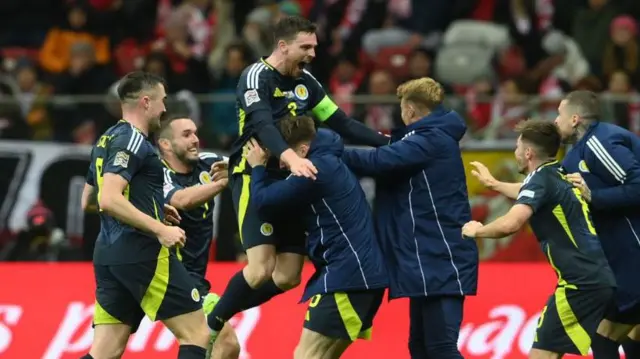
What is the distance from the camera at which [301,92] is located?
9.46 metres

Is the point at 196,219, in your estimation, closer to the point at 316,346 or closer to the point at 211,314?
the point at 211,314

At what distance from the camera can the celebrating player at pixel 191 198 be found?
31.9 feet

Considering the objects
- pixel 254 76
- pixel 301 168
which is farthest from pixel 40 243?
pixel 301 168

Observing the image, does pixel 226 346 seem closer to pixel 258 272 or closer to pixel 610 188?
pixel 258 272

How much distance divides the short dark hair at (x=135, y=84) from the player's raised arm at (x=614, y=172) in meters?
2.73

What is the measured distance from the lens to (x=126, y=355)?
35.9 feet

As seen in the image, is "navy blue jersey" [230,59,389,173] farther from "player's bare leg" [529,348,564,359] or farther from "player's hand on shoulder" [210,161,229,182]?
"player's bare leg" [529,348,564,359]

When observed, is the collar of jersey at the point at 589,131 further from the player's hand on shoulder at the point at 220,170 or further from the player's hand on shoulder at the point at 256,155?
the player's hand on shoulder at the point at 220,170

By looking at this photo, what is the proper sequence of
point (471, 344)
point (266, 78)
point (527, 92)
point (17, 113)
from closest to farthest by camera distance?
1. point (266, 78)
2. point (471, 344)
3. point (17, 113)
4. point (527, 92)

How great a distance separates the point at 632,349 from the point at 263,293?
2.42m

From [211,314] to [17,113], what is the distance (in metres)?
4.61

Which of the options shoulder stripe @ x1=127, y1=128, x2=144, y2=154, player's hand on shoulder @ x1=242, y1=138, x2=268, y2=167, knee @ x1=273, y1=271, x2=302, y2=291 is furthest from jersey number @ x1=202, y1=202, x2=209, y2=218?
shoulder stripe @ x1=127, y1=128, x2=144, y2=154

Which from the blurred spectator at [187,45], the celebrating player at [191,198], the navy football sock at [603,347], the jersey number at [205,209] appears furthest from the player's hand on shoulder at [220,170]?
the blurred spectator at [187,45]

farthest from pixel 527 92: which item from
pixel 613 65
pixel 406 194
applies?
pixel 406 194
